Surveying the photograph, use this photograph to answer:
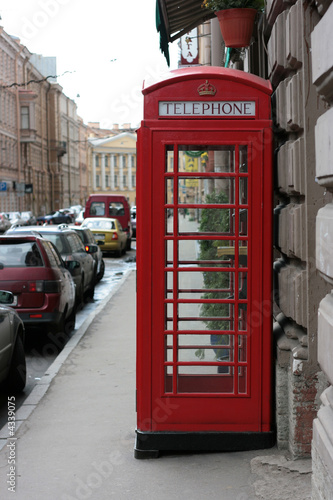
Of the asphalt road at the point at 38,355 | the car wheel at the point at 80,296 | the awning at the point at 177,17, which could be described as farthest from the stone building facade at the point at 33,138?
the awning at the point at 177,17

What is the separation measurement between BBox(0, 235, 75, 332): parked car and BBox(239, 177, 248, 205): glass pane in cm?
559

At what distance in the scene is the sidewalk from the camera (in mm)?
4883

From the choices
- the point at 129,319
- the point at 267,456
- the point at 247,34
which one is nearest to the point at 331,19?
the point at 267,456

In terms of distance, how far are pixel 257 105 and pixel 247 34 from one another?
162 cm

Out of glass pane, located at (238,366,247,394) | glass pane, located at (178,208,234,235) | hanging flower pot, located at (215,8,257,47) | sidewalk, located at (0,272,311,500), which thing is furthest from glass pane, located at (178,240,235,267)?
hanging flower pot, located at (215,8,257,47)

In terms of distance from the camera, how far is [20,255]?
35.3 feet

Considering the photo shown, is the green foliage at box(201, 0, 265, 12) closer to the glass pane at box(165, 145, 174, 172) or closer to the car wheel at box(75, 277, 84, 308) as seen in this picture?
the glass pane at box(165, 145, 174, 172)

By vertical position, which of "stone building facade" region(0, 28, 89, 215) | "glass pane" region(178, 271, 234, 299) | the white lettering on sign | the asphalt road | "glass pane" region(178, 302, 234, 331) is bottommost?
the asphalt road

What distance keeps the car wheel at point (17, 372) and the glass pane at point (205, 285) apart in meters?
2.60

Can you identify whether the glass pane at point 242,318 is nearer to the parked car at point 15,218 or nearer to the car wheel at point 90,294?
the car wheel at point 90,294

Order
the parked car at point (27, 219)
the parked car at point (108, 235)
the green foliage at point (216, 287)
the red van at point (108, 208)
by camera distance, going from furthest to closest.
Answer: the parked car at point (27, 219) → the red van at point (108, 208) → the parked car at point (108, 235) → the green foliage at point (216, 287)

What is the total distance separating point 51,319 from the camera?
415 inches

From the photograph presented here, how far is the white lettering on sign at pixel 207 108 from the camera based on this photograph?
531cm

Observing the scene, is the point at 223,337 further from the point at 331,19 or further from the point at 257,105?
the point at 331,19
